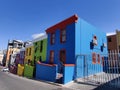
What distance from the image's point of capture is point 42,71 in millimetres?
17797

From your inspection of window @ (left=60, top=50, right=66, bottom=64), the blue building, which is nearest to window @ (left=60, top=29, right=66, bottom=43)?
the blue building

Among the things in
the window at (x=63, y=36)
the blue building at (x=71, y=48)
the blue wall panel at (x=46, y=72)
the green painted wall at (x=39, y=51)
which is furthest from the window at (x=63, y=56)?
the green painted wall at (x=39, y=51)

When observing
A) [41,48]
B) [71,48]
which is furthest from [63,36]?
[41,48]

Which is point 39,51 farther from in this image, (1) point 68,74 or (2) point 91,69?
(1) point 68,74

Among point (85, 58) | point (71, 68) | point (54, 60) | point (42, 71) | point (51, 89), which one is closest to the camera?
point (51, 89)

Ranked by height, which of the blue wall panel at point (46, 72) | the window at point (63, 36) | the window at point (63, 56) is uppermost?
the window at point (63, 36)

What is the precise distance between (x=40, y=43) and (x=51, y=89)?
15.6m

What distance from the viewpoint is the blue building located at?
15.2m

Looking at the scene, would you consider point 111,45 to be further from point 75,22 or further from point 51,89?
point 51,89

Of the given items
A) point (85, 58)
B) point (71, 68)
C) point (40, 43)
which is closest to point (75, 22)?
point (85, 58)

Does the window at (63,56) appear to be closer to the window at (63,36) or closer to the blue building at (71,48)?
the blue building at (71,48)

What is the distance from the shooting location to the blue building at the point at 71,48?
15242 millimetres

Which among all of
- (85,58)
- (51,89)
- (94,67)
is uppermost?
(85,58)

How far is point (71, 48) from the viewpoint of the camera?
16.6m
